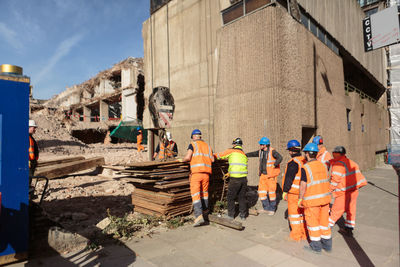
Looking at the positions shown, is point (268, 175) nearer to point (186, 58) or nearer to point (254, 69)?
point (254, 69)

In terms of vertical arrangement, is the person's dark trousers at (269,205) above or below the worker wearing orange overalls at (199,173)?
below

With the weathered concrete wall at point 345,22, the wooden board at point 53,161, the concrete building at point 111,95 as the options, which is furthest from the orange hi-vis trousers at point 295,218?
the concrete building at point 111,95

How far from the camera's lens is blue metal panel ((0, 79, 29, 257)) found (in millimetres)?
3348

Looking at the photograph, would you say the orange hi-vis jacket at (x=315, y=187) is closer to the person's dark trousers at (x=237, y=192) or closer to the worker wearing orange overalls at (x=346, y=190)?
the worker wearing orange overalls at (x=346, y=190)

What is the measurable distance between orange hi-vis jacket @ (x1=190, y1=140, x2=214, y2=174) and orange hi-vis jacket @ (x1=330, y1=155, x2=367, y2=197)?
8.59ft

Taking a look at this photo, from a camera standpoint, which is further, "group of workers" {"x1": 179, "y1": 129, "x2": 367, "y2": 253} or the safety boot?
the safety boot

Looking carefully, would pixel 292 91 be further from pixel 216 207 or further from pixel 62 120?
pixel 62 120

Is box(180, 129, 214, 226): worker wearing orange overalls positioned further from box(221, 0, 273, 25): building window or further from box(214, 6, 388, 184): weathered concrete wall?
box(221, 0, 273, 25): building window

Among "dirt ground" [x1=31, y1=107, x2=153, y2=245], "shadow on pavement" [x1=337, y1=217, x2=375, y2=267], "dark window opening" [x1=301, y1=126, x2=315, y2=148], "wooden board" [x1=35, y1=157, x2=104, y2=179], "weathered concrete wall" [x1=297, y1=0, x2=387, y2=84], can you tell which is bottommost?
"shadow on pavement" [x1=337, y1=217, x2=375, y2=267]

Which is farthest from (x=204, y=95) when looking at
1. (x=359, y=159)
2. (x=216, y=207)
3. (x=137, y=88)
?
(x=137, y=88)

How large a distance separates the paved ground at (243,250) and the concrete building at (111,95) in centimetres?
1805

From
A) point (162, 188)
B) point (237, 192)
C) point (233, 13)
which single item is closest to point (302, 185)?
point (237, 192)

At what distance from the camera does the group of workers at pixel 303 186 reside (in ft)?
13.0

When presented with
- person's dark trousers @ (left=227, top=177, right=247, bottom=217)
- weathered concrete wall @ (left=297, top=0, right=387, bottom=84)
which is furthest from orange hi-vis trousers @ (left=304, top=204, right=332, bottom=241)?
weathered concrete wall @ (left=297, top=0, right=387, bottom=84)
